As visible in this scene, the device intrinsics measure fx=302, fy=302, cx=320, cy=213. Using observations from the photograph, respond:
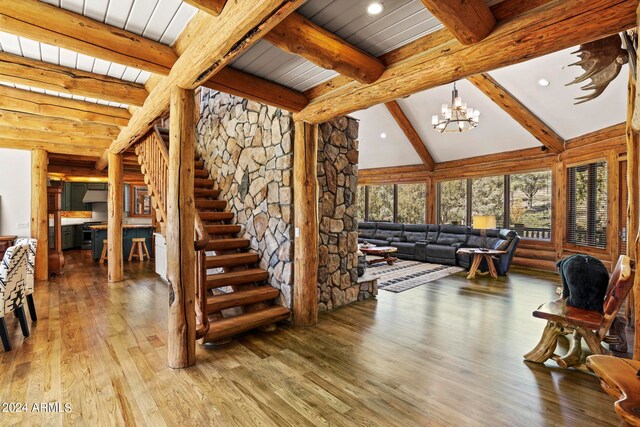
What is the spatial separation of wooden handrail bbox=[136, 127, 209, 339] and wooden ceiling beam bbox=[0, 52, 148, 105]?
0.92m

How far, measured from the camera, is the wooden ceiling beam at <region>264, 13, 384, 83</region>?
2.06 m

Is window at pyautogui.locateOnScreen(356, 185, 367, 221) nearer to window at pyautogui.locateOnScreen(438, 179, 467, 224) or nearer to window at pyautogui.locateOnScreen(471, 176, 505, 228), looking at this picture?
window at pyautogui.locateOnScreen(438, 179, 467, 224)

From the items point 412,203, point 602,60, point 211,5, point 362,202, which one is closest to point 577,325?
point 602,60

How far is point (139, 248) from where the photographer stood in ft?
24.2

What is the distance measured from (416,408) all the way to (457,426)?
274 millimetres

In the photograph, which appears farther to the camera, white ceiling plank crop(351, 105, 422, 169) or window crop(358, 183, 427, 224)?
window crop(358, 183, 427, 224)

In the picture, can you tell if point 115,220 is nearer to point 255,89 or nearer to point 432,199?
point 255,89

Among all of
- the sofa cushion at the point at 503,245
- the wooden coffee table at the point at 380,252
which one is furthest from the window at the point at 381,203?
the sofa cushion at the point at 503,245

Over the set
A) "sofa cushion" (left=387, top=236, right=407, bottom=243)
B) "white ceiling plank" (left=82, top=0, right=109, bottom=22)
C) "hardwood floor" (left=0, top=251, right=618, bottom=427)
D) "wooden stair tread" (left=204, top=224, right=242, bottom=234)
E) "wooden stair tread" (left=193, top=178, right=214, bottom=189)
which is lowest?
"hardwood floor" (left=0, top=251, right=618, bottom=427)

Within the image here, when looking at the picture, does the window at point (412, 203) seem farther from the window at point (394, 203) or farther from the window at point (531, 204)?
Result: the window at point (531, 204)

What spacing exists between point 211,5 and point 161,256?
496 centimetres

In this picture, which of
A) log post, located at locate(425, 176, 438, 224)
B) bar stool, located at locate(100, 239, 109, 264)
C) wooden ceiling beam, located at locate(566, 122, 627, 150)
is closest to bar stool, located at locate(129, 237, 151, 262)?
bar stool, located at locate(100, 239, 109, 264)

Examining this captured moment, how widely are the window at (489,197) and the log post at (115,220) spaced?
29.0 ft

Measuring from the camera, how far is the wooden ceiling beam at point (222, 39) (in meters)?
1.64
